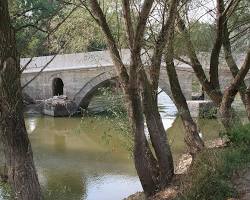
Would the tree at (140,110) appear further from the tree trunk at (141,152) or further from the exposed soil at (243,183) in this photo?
the exposed soil at (243,183)

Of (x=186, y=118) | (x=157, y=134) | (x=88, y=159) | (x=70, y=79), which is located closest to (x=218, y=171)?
(x=157, y=134)

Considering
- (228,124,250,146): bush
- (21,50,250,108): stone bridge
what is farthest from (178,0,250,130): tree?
(21,50,250,108): stone bridge

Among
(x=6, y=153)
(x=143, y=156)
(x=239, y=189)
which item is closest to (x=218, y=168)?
(x=239, y=189)

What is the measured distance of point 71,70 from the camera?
2333 centimetres

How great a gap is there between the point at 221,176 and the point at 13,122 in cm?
211

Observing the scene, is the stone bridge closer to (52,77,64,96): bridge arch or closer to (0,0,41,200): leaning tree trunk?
(52,77,64,96): bridge arch

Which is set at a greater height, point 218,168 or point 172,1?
point 172,1

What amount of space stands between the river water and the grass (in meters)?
1.30

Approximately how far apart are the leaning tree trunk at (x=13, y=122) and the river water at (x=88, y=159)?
7.36ft

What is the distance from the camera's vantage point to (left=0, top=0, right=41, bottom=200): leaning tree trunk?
3.90 metres

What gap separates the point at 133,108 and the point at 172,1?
1224 mm

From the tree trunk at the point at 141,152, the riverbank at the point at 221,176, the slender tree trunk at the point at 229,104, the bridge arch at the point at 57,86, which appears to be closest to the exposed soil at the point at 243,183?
the riverbank at the point at 221,176

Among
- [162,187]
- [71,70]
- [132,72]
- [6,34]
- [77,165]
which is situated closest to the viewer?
[6,34]

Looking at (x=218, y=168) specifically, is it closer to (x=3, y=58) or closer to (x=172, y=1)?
(x=172, y=1)
